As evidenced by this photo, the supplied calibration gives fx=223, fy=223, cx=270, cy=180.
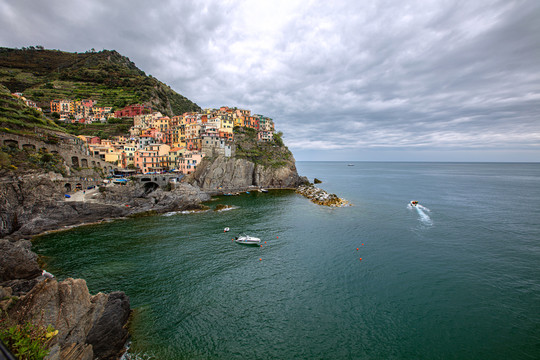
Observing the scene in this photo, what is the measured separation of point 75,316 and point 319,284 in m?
22.6

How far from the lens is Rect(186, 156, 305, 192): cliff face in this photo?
81.6 m

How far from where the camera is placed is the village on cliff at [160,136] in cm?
7775

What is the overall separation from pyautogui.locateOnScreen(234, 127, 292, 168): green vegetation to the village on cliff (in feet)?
11.7

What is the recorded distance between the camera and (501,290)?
2509 centimetres

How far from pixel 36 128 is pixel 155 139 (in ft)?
125

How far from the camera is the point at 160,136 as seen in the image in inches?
3716

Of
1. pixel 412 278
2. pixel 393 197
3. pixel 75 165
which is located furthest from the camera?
pixel 393 197

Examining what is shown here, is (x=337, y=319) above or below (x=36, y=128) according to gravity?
below

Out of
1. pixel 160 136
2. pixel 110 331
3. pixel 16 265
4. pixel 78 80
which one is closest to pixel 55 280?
pixel 110 331

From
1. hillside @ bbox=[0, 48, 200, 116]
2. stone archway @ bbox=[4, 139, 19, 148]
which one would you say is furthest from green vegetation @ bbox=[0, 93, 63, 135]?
hillside @ bbox=[0, 48, 200, 116]

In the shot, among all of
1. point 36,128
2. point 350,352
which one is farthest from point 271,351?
point 36,128

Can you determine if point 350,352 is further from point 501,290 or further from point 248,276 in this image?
point 501,290

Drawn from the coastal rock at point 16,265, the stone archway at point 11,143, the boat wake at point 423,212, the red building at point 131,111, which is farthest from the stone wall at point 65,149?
the boat wake at point 423,212

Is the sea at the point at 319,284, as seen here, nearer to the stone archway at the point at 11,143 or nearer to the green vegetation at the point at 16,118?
the stone archway at the point at 11,143
